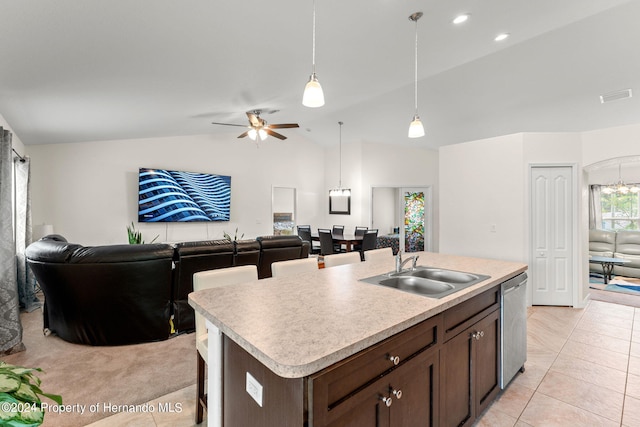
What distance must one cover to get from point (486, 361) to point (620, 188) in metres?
7.46

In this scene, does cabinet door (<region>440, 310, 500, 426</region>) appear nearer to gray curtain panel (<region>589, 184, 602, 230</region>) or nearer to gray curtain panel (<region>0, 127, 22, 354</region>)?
gray curtain panel (<region>0, 127, 22, 354</region>)

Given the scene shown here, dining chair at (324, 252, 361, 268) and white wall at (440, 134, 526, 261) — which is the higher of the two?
white wall at (440, 134, 526, 261)

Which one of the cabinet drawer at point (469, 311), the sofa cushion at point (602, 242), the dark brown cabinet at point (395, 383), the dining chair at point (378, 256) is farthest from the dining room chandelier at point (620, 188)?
the dark brown cabinet at point (395, 383)

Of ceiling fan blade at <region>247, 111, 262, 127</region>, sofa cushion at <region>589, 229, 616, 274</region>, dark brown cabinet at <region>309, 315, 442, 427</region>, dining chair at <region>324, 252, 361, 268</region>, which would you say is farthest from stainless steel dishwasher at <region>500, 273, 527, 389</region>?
sofa cushion at <region>589, 229, 616, 274</region>

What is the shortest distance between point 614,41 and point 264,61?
12.3ft

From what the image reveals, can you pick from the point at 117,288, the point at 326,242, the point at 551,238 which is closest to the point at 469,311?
the point at 117,288

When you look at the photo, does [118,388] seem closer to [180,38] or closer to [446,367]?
[446,367]

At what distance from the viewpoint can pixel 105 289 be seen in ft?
9.12

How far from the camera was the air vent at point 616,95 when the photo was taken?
3943 millimetres

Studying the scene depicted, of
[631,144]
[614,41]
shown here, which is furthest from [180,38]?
[631,144]

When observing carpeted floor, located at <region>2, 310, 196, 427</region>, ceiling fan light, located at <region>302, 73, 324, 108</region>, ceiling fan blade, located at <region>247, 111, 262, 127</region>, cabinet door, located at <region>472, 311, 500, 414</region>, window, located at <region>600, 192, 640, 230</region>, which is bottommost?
carpeted floor, located at <region>2, 310, 196, 427</region>

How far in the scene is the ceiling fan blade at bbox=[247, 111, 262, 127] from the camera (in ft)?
14.1

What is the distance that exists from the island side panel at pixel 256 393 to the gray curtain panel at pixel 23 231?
13.5 ft

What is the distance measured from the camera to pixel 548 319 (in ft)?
12.1
